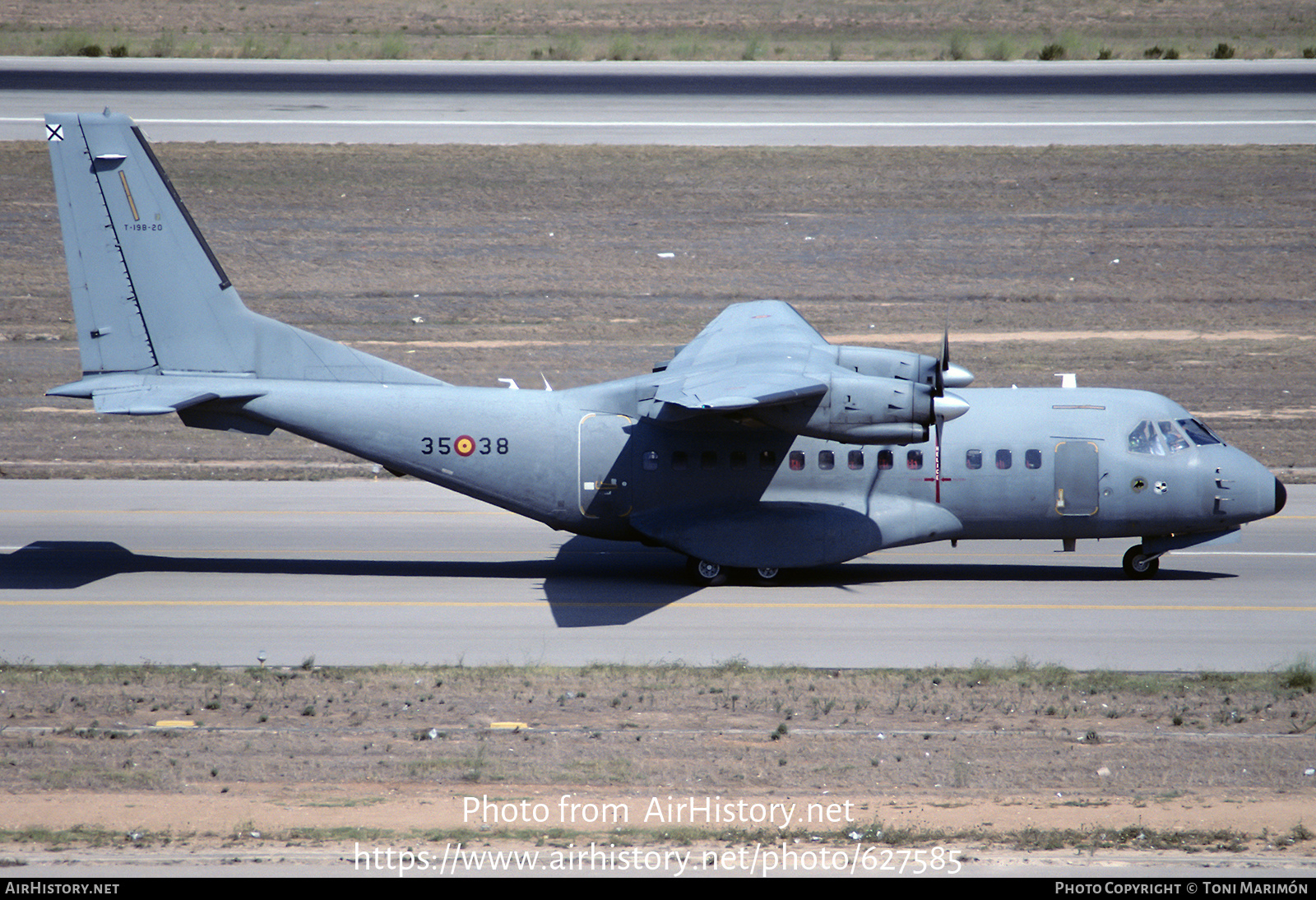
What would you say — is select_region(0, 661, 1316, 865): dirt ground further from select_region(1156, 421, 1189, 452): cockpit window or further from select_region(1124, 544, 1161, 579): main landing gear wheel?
select_region(1156, 421, 1189, 452): cockpit window

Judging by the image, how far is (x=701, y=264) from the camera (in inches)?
1572

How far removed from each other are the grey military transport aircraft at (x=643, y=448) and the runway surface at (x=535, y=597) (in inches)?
45.1

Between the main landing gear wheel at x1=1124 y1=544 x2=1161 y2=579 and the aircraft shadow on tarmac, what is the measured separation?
0.67 feet

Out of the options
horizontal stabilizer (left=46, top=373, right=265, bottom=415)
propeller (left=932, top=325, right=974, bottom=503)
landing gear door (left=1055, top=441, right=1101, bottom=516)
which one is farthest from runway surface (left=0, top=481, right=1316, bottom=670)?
propeller (left=932, top=325, right=974, bottom=503)

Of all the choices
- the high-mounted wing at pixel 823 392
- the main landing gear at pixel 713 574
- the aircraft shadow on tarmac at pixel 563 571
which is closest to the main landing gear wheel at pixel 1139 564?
the aircraft shadow on tarmac at pixel 563 571

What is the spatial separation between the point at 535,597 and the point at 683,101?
34.2 m

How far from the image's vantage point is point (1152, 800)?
12.6 m

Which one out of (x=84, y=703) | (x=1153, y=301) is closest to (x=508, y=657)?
(x=84, y=703)

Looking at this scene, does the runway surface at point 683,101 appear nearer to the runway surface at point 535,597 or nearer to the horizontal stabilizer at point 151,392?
the runway surface at point 535,597

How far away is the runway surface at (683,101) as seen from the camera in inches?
1807

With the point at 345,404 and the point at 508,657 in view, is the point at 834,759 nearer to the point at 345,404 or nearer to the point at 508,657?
the point at 508,657

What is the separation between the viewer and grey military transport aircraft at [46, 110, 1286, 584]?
20531 millimetres
